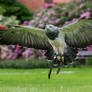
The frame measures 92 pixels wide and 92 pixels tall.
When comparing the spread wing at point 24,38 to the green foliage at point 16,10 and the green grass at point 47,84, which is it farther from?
the green foliage at point 16,10

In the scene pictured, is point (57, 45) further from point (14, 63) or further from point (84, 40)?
point (14, 63)

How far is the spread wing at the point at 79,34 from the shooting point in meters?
10.1

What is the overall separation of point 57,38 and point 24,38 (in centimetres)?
145

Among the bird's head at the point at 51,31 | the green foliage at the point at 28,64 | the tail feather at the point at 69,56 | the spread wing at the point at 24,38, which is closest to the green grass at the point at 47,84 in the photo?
the tail feather at the point at 69,56

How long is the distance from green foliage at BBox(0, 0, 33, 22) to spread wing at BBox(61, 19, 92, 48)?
2201cm

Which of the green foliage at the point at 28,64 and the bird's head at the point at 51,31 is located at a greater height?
the bird's head at the point at 51,31

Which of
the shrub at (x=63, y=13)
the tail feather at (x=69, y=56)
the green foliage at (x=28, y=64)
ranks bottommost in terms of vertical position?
the green foliage at (x=28, y=64)

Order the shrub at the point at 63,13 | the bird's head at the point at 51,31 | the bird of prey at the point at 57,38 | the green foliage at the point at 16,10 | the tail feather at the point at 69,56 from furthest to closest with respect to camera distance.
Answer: the green foliage at the point at 16,10
the shrub at the point at 63,13
the tail feather at the point at 69,56
the bird of prey at the point at 57,38
the bird's head at the point at 51,31

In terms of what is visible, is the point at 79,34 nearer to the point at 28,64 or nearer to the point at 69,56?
the point at 69,56

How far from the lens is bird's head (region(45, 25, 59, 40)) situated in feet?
30.4

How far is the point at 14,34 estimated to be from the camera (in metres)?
10.9

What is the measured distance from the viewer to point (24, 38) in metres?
10.9

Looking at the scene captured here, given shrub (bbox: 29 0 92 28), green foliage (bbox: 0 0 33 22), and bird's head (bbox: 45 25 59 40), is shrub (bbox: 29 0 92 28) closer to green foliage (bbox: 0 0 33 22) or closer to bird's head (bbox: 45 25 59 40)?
green foliage (bbox: 0 0 33 22)

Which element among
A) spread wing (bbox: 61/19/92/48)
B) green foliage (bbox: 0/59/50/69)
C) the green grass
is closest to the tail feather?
spread wing (bbox: 61/19/92/48)
